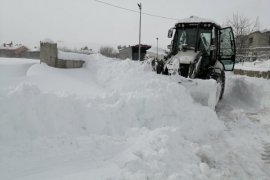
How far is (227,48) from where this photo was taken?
1235cm

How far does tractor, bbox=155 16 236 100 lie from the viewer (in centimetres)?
979

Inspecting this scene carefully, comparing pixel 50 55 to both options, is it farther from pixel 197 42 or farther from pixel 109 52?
pixel 109 52

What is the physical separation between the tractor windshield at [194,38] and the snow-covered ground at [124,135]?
2.39 metres

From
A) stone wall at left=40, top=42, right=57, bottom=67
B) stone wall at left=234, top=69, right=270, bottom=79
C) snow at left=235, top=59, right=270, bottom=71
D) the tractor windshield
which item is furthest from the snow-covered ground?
snow at left=235, top=59, right=270, bottom=71

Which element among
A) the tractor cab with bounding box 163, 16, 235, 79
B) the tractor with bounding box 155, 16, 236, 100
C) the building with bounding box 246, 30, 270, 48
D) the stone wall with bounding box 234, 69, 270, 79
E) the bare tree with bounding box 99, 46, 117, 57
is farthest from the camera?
the bare tree with bounding box 99, 46, 117, 57

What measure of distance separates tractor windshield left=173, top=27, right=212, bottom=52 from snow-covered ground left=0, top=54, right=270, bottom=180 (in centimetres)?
239

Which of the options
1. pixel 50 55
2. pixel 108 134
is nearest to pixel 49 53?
pixel 50 55

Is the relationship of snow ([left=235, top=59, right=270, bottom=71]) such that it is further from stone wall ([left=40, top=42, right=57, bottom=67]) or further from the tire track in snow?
stone wall ([left=40, top=42, right=57, bottom=67])

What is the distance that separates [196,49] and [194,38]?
510mm

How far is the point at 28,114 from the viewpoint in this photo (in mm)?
5539

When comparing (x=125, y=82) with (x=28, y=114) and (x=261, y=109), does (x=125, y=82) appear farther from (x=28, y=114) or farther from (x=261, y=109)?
(x=261, y=109)

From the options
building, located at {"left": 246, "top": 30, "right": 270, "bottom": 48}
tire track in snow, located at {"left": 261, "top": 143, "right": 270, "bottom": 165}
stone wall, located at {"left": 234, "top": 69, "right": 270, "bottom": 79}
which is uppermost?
building, located at {"left": 246, "top": 30, "right": 270, "bottom": 48}

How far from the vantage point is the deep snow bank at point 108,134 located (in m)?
4.67

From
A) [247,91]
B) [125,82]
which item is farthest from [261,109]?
[125,82]
